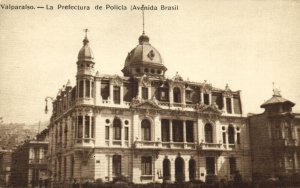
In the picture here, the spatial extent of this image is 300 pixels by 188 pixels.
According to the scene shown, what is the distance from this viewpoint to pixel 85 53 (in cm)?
4238

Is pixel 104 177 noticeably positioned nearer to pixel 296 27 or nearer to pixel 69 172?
pixel 69 172

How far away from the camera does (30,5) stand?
2566 centimetres

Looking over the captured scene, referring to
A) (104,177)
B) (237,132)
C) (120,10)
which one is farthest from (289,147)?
(120,10)

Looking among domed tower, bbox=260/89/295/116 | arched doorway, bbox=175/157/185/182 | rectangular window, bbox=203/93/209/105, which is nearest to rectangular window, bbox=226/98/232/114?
rectangular window, bbox=203/93/209/105

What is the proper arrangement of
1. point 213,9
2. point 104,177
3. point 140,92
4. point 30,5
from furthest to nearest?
1. point 140,92
2. point 104,177
3. point 213,9
4. point 30,5

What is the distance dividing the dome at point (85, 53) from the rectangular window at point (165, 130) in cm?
1049

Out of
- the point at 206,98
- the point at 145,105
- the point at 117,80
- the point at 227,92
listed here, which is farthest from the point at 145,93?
the point at 227,92

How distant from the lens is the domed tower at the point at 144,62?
1950 inches

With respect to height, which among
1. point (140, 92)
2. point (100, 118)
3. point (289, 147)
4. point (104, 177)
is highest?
point (140, 92)

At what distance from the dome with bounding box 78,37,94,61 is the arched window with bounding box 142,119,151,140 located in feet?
→ 28.6

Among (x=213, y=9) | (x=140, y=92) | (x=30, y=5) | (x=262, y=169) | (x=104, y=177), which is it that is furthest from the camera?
(x=262, y=169)

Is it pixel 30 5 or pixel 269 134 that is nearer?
pixel 30 5

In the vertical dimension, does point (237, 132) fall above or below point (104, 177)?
above

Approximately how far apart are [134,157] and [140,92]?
6921 millimetres
